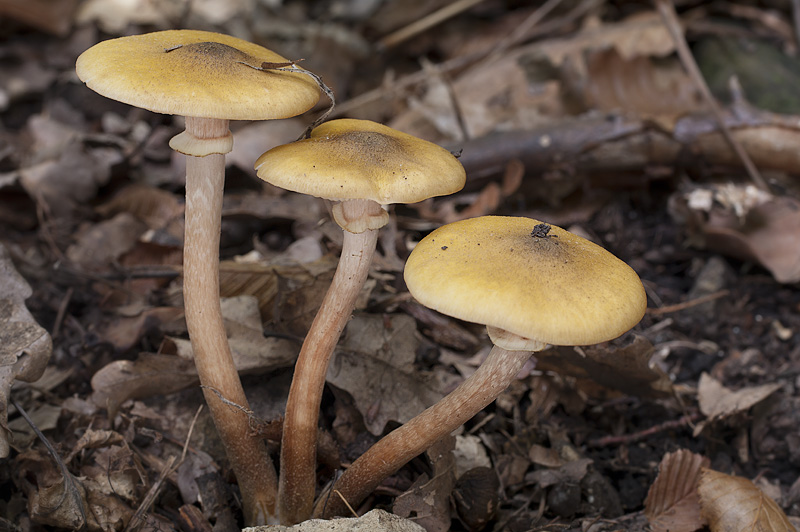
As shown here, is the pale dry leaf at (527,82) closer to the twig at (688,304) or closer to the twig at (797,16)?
the twig at (797,16)

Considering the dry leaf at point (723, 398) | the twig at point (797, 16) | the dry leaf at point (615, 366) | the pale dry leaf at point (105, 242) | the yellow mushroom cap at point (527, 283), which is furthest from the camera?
the twig at point (797, 16)

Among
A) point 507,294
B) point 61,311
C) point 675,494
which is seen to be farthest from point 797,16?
point 61,311

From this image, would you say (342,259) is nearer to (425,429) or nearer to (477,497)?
(425,429)

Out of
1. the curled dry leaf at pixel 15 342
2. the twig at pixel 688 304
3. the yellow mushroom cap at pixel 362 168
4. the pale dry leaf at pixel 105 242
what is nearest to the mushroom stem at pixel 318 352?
the yellow mushroom cap at pixel 362 168

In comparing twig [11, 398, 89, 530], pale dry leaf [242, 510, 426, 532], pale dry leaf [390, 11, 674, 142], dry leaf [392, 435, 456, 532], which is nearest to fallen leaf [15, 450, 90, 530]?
twig [11, 398, 89, 530]

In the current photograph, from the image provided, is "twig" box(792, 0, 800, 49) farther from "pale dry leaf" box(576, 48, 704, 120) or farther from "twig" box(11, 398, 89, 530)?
"twig" box(11, 398, 89, 530)

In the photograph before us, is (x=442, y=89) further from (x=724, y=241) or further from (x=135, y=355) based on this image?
(x=135, y=355)

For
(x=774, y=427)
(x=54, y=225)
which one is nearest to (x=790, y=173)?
(x=774, y=427)
